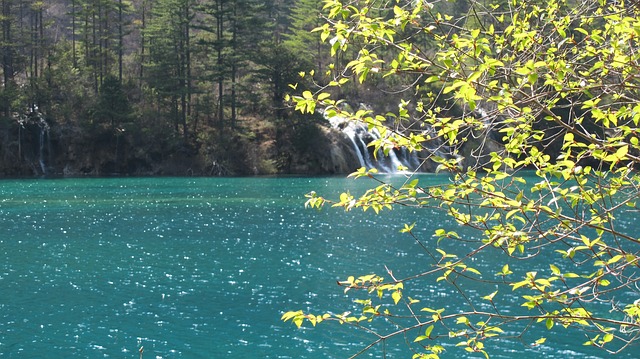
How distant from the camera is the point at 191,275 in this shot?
18.0 meters

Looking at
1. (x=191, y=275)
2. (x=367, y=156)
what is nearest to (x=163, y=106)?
(x=367, y=156)

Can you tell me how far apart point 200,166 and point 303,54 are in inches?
559

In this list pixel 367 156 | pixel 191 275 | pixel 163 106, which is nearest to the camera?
pixel 191 275

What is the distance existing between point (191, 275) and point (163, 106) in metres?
39.6

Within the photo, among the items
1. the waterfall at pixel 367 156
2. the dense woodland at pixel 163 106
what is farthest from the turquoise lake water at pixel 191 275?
the waterfall at pixel 367 156

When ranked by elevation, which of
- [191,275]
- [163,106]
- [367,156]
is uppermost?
[163,106]

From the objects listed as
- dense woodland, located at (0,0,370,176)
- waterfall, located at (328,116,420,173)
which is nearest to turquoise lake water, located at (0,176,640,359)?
dense woodland, located at (0,0,370,176)

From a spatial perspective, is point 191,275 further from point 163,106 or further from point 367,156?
point 163,106

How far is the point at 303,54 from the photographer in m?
60.2

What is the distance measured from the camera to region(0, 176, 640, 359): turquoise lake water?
40.3 feet

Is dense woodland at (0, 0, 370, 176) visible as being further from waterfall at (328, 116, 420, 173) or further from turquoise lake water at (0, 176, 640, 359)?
turquoise lake water at (0, 176, 640, 359)

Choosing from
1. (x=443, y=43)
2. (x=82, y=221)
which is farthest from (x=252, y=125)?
(x=443, y=43)

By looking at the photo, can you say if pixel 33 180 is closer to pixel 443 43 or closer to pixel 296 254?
pixel 296 254

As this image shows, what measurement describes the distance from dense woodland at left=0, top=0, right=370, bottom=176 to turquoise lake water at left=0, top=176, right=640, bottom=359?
59.9 feet
